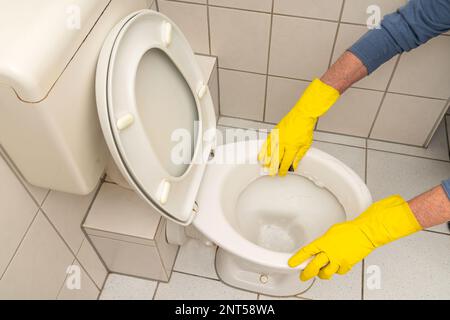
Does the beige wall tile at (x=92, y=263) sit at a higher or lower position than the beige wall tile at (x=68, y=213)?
lower

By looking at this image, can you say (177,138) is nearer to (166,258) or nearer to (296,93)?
(166,258)

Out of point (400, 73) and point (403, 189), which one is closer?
point (400, 73)

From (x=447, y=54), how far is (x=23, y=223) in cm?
121

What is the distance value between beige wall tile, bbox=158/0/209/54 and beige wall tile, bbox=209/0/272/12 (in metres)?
0.06

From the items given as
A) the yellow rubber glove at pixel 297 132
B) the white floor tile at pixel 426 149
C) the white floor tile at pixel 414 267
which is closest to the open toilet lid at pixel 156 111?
the yellow rubber glove at pixel 297 132

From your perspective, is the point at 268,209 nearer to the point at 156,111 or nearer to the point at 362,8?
the point at 156,111

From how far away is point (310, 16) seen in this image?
1161 mm

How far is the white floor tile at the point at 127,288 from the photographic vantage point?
1218mm

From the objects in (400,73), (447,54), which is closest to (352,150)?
(400,73)

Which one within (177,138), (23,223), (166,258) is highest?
(177,138)

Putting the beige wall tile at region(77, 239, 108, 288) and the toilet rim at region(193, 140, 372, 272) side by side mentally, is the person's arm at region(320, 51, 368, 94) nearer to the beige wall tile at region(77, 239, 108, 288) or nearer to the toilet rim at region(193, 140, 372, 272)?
the toilet rim at region(193, 140, 372, 272)

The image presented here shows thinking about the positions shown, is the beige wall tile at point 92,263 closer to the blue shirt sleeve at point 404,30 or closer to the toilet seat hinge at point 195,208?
the toilet seat hinge at point 195,208

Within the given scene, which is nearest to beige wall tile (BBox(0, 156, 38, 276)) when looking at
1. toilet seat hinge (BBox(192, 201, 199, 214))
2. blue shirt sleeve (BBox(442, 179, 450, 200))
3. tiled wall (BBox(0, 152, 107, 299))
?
tiled wall (BBox(0, 152, 107, 299))

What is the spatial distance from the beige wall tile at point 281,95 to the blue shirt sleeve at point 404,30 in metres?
0.38
